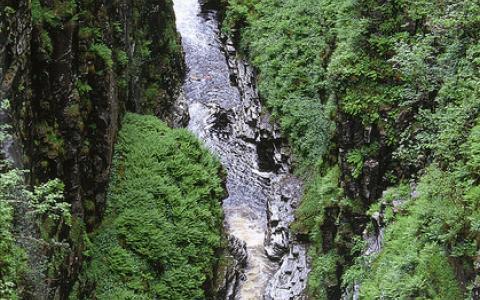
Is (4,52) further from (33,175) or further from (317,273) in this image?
(317,273)

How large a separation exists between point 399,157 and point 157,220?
7.46 meters

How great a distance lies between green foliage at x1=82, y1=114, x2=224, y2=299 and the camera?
47.0 feet

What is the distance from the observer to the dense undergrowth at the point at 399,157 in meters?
9.95

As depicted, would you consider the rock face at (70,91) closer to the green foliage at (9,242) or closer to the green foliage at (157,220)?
the green foliage at (157,220)

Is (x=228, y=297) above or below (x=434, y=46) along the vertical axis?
below

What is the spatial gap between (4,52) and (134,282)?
740 centimetres

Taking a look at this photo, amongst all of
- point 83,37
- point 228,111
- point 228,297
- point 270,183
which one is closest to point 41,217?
point 83,37

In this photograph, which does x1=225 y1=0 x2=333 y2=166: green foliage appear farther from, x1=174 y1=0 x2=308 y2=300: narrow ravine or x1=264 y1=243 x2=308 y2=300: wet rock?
x1=264 y1=243 x2=308 y2=300: wet rock

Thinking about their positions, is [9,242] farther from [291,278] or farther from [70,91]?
[291,278]

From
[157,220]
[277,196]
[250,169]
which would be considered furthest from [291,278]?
[250,169]

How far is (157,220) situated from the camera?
1559 centimetres

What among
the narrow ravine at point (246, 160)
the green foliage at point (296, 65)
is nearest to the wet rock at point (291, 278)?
the narrow ravine at point (246, 160)

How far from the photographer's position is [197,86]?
27.0m

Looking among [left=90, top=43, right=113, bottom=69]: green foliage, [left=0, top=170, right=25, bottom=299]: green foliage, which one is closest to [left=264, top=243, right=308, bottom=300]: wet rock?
[left=90, top=43, right=113, bottom=69]: green foliage
